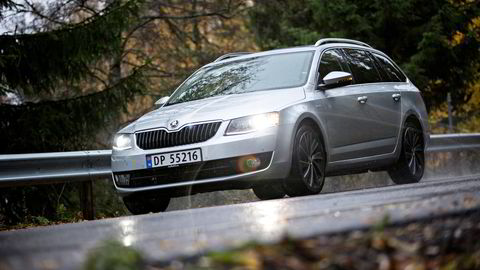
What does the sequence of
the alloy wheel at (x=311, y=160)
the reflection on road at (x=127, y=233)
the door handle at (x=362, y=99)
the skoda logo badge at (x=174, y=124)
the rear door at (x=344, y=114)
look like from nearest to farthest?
the reflection on road at (x=127, y=233) → the skoda logo badge at (x=174, y=124) → the alloy wheel at (x=311, y=160) → the rear door at (x=344, y=114) → the door handle at (x=362, y=99)

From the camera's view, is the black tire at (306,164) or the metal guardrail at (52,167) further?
the metal guardrail at (52,167)

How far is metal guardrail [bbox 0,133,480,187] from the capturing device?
26.4 feet

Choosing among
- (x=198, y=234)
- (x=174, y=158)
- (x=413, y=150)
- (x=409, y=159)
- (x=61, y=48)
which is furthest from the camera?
(x=61, y=48)

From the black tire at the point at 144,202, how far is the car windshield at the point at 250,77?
4.02 feet

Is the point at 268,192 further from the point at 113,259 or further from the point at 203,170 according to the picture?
the point at 113,259

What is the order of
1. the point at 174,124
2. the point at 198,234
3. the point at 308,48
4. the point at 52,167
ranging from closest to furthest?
1. the point at 198,234
2. the point at 174,124
3. the point at 52,167
4. the point at 308,48

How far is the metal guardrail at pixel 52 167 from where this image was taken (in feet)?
26.4

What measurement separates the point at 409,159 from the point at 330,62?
1849 mm

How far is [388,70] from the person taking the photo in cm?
1086

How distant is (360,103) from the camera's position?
9.41m

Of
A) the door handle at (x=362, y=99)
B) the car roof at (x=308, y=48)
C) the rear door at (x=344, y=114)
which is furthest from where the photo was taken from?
the door handle at (x=362, y=99)

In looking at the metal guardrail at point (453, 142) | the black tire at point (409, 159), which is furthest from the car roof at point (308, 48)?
the metal guardrail at point (453, 142)

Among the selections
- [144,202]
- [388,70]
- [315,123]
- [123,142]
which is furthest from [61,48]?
[315,123]

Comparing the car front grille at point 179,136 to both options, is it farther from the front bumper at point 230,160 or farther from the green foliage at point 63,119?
the green foliage at point 63,119
